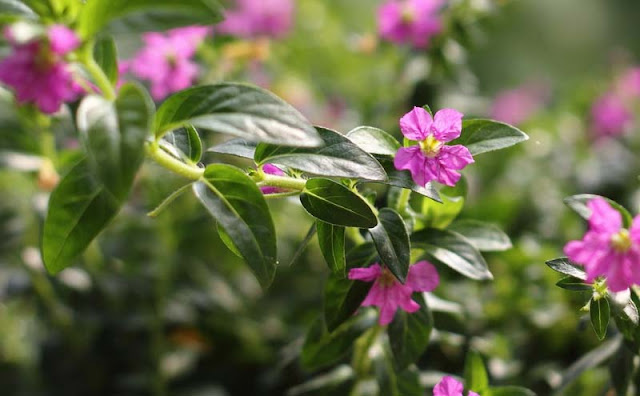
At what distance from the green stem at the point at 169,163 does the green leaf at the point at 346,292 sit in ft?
0.50

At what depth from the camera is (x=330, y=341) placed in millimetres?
659

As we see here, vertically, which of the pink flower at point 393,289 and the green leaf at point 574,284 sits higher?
the green leaf at point 574,284

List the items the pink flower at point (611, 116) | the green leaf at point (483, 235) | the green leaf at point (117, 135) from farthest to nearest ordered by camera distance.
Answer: the pink flower at point (611, 116) < the green leaf at point (483, 235) < the green leaf at point (117, 135)

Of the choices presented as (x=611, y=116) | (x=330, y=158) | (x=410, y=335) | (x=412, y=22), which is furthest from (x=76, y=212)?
(x=611, y=116)

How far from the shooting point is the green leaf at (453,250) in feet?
1.80

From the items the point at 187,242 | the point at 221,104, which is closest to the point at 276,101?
the point at 221,104

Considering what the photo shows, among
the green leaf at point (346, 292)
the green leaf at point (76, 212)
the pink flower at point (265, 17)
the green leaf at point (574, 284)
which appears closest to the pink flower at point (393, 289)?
the green leaf at point (346, 292)

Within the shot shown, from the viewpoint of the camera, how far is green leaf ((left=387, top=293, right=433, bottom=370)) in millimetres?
→ 598

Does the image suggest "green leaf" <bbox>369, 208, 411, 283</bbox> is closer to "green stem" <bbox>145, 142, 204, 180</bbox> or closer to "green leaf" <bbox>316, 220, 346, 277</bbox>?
"green leaf" <bbox>316, 220, 346, 277</bbox>

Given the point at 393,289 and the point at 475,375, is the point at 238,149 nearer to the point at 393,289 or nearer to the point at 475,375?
the point at 393,289

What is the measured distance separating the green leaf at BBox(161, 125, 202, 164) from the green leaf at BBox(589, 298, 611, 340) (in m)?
0.35

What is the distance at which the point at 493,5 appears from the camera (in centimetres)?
113

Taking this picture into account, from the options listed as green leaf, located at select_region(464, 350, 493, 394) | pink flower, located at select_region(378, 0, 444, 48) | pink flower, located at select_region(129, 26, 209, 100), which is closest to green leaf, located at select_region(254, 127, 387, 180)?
green leaf, located at select_region(464, 350, 493, 394)

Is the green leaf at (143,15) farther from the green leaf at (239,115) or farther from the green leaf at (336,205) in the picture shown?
the green leaf at (336,205)
